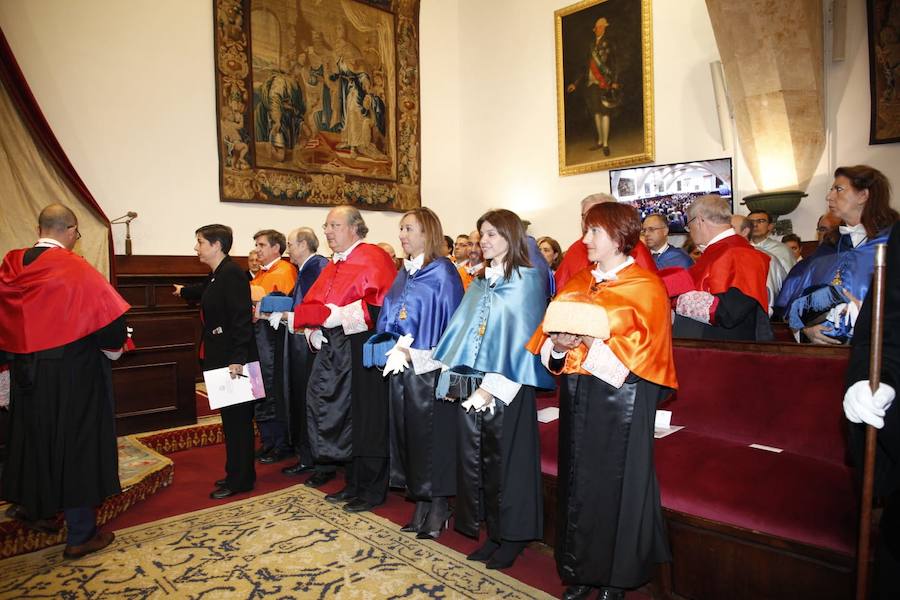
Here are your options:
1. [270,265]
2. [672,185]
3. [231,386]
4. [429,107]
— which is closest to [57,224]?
[231,386]

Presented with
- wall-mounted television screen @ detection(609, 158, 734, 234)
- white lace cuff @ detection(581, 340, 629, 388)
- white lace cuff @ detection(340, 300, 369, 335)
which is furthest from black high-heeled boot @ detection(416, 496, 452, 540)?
wall-mounted television screen @ detection(609, 158, 734, 234)

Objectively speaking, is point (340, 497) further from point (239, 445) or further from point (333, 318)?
point (333, 318)

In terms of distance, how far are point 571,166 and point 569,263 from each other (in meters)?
6.01

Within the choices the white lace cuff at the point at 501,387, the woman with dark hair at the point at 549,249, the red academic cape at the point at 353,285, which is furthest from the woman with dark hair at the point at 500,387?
the woman with dark hair at the point at 549,249

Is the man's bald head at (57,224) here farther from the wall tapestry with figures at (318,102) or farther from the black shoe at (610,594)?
the wall tapestry with figures at (318,102)

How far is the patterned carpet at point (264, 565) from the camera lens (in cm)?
320

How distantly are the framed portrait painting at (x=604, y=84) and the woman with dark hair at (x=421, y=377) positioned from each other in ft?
21.6

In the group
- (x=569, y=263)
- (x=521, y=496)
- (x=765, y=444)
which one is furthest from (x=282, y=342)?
(x=765, y=444)

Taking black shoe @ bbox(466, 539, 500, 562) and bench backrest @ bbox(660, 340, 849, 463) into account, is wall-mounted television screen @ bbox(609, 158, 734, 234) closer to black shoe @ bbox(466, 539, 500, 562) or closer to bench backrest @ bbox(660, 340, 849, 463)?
bench backrest @ bbox(660, 340, 849, 463)

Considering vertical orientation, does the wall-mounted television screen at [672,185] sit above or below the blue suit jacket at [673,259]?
above

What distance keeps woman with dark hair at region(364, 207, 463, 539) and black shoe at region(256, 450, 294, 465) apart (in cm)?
212

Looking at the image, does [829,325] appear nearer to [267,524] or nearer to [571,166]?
[267,524]

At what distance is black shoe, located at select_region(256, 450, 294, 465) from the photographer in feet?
18.4

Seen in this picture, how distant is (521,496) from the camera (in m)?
3.24
